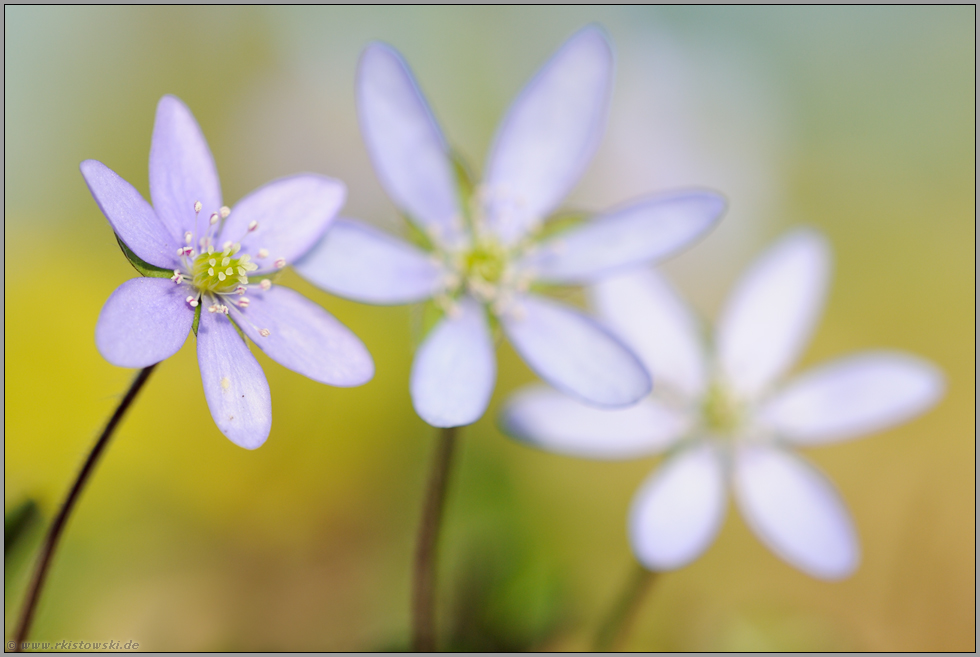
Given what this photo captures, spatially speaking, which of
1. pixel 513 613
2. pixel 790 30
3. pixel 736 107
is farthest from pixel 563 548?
pixel 790 30

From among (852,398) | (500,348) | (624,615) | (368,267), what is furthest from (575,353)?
(500,348)

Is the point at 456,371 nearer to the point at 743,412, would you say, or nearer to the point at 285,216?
the point at 285,216

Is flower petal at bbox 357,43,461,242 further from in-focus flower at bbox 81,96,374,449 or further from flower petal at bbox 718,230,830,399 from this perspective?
flower petal at bbox 718,230,830,399

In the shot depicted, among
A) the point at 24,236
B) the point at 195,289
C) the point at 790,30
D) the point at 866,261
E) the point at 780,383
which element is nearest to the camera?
the point at 195,289

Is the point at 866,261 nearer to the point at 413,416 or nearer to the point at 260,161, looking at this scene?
the point at 413,416

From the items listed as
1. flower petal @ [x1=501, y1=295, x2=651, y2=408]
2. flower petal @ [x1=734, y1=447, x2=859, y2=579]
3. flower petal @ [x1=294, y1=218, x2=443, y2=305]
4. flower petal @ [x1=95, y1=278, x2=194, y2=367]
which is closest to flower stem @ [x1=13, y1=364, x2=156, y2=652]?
flower petal @ [x1=95, y1=278, x2=194, y2=367]
